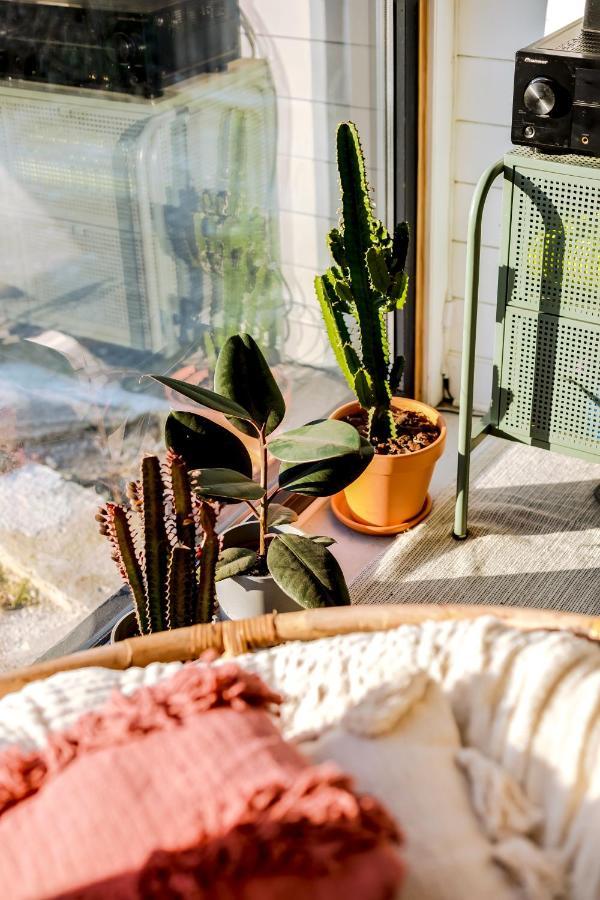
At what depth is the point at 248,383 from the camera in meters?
1.61

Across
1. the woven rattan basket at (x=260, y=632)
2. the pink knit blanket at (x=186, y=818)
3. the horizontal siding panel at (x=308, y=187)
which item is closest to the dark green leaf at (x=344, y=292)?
the horizontal siding panel at (x=308, y=187)

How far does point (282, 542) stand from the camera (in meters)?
1.60

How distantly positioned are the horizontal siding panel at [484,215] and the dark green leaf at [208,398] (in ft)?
3.52

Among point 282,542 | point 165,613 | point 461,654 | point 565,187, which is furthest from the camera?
point 565,187

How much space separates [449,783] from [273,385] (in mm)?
852

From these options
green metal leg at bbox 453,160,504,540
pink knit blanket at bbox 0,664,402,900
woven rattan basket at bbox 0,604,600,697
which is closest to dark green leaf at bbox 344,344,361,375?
green metal leg at bbox 453,160,504,540

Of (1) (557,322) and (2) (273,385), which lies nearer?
(2) (273,385)

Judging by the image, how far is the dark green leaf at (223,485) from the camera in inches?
59.7

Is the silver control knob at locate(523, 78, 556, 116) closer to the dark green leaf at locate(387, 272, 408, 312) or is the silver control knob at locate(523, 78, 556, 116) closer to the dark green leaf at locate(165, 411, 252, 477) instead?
the dark green leaf at locate(387, 272, 408, 312)

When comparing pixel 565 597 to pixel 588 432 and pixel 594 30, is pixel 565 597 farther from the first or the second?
pixel 594 30

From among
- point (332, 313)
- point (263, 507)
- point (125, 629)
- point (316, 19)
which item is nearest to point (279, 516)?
point (263, 507)

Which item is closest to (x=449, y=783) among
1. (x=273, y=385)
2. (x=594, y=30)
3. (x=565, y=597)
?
(x=273, y=385)

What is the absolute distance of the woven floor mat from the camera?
6.60ft

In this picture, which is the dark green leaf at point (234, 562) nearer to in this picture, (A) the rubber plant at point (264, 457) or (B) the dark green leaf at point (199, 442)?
(A) the rubber plant at point (264, 457)
